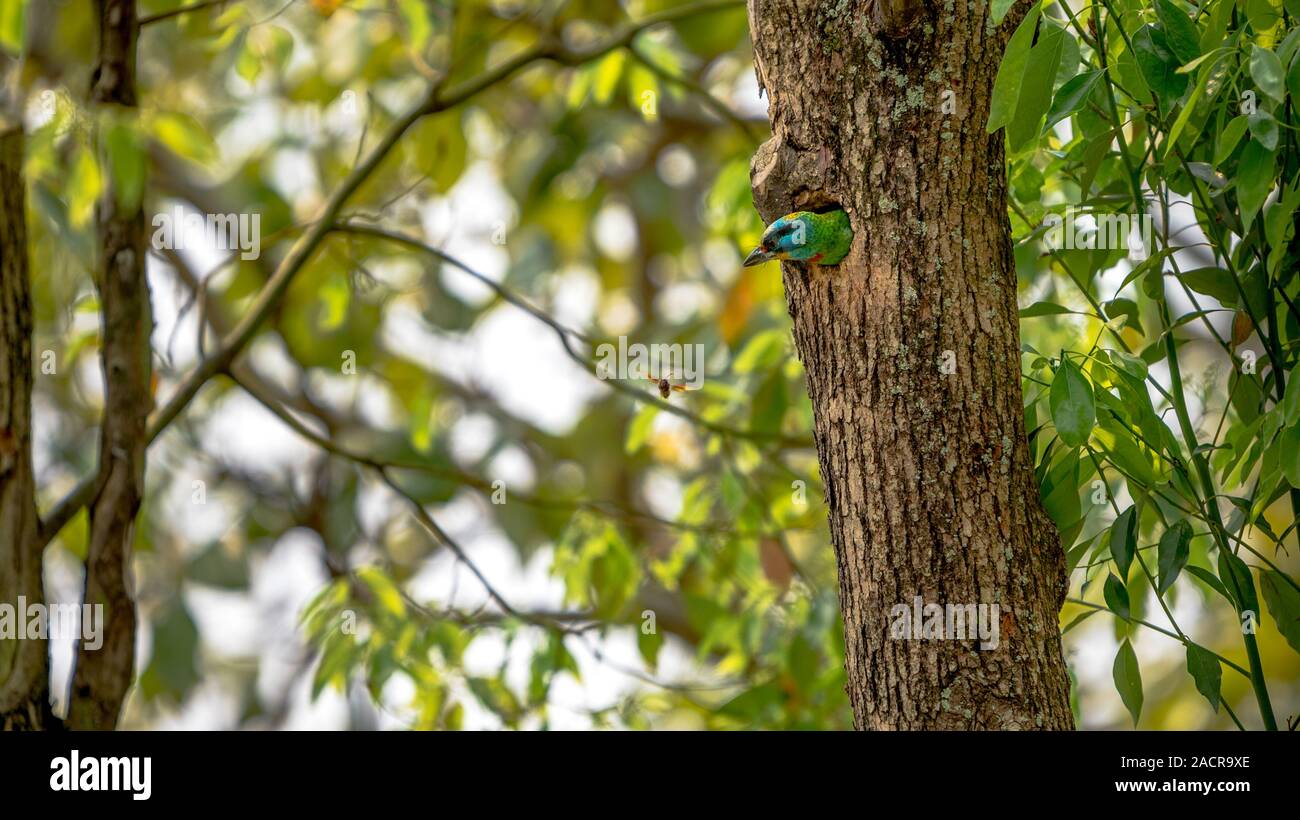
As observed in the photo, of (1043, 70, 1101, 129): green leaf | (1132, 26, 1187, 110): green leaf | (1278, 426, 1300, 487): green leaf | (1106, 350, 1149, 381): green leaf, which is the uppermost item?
(1132, 26, 1187, 110): green leaf

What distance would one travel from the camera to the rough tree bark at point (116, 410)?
260 cm

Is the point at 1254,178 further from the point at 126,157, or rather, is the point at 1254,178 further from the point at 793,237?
the point at 126,157

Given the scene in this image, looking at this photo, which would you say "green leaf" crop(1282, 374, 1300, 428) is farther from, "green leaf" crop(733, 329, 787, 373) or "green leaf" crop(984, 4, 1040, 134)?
"green leaf" crop(733, 329, 787, 373)

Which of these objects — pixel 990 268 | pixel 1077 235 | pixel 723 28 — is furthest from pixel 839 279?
pixel 723 28

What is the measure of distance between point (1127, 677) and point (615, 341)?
1760 millimetres

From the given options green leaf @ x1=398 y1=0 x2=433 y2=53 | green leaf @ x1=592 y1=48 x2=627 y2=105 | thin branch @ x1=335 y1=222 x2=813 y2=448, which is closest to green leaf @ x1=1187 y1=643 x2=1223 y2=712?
thin branch @ x1=335 y1=222 x2=813 y2=448

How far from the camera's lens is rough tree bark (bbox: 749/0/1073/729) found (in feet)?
5.39

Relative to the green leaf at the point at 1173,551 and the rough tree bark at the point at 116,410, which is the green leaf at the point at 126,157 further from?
the green leaf at the point at 1173,551

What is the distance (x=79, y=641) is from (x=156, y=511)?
3.41 metres

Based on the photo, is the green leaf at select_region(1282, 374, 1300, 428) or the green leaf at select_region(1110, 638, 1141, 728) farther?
the green leaf at select_region(1110, 638, 1141, 728)

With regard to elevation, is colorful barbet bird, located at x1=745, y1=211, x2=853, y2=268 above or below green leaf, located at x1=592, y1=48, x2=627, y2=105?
below

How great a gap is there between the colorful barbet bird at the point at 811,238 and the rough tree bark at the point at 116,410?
5.19 ft

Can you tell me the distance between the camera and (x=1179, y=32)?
166 centimetres
